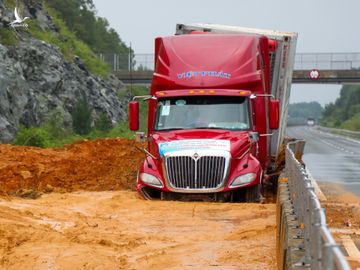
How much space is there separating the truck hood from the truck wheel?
29.0 inches

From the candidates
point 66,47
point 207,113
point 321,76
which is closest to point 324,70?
point 321,76

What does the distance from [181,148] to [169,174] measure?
1.74 ft

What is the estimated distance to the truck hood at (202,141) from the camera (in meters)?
15.2

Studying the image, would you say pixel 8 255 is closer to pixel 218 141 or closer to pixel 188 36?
pixel 218 141

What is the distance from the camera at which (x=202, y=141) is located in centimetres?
1536

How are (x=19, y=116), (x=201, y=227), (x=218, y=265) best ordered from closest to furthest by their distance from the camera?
(x=218, y=265), (x=201, y=227), (x=19, y=116)

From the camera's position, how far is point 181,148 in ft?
49.9

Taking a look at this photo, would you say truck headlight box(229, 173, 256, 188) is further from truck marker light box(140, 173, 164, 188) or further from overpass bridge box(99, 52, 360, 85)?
overpass bridge box(99, 52, 360, 85)

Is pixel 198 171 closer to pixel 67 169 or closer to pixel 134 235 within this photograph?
pixel 134 235

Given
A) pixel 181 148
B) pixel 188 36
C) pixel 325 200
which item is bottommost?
pixel 325 200

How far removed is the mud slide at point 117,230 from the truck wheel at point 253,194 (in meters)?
0.70

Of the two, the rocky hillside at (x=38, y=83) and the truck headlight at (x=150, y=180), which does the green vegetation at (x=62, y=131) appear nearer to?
the rocky hillside at (x=38, y=83)

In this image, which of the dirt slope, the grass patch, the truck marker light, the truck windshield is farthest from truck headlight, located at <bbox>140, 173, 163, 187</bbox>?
the grass patch

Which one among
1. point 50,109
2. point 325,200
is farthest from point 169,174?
point 50,109
